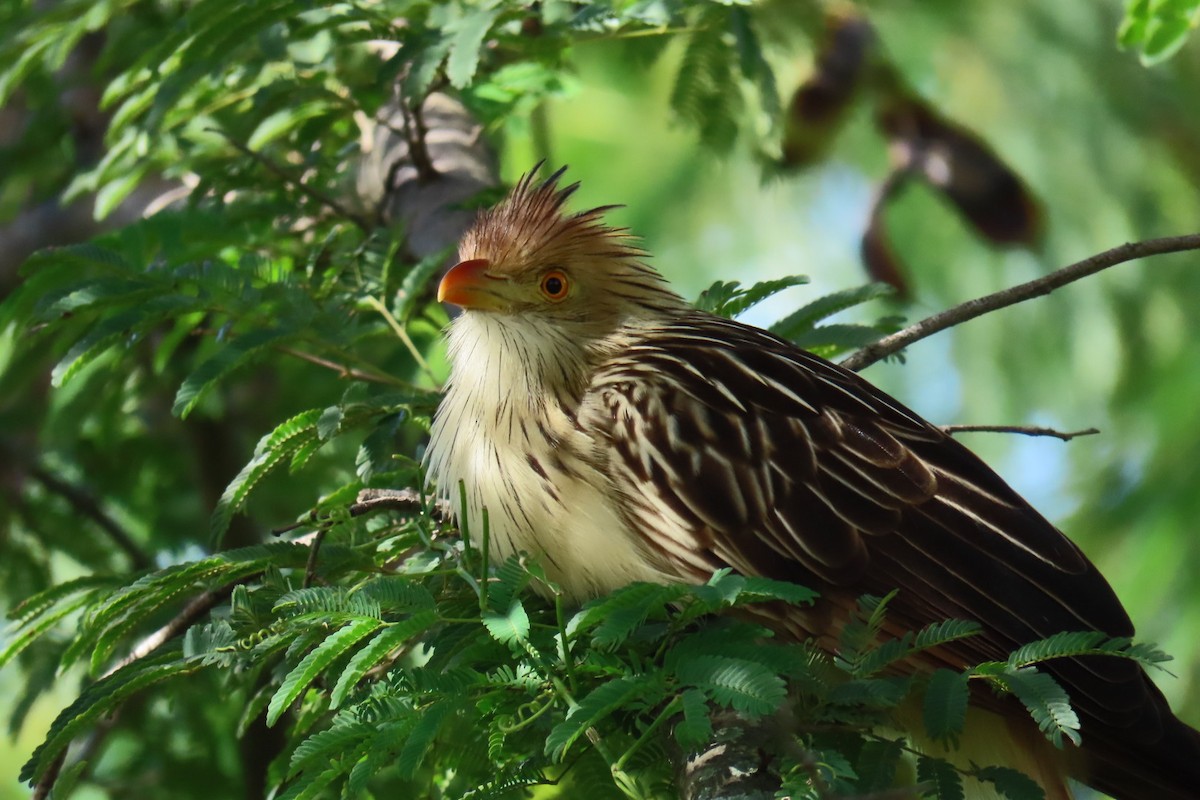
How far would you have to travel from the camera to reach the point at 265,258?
3.96 m

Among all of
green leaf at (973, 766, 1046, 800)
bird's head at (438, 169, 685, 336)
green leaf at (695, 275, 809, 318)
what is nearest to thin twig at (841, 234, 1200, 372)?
green leaf at (695, 275, 809, 318)

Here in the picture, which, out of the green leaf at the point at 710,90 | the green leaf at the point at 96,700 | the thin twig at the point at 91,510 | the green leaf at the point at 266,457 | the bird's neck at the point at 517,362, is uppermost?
the green leaf at the point at 710,90

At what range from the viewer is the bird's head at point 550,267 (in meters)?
3.66

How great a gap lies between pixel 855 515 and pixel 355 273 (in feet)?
5.42

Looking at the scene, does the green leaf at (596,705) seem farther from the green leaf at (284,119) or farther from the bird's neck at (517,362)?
the green leaf at (284,119)

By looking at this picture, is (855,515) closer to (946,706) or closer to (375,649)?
(946,706)

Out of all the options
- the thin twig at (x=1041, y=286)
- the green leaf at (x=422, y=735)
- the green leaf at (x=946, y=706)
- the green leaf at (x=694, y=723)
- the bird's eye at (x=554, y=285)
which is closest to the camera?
the green leaf at (x=694, y=723)

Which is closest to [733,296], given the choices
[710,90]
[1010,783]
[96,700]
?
[710,90]

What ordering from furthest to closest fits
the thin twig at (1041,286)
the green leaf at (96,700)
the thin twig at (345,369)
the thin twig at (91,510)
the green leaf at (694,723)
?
the thin twig at (91,510)
the thin twig at (345,369)
the thin twig at (1041,286)
the green leaf at (96,700)
the green leaf at (694,723)

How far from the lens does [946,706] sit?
254 cm

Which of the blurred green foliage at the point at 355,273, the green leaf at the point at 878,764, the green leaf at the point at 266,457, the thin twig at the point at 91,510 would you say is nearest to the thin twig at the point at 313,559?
the blurred green foliage at the point at 355,273

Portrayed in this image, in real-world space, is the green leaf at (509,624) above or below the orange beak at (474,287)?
below

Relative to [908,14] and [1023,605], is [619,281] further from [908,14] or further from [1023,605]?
[908,14]

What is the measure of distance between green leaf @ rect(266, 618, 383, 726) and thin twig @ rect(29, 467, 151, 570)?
3105 millimetres
